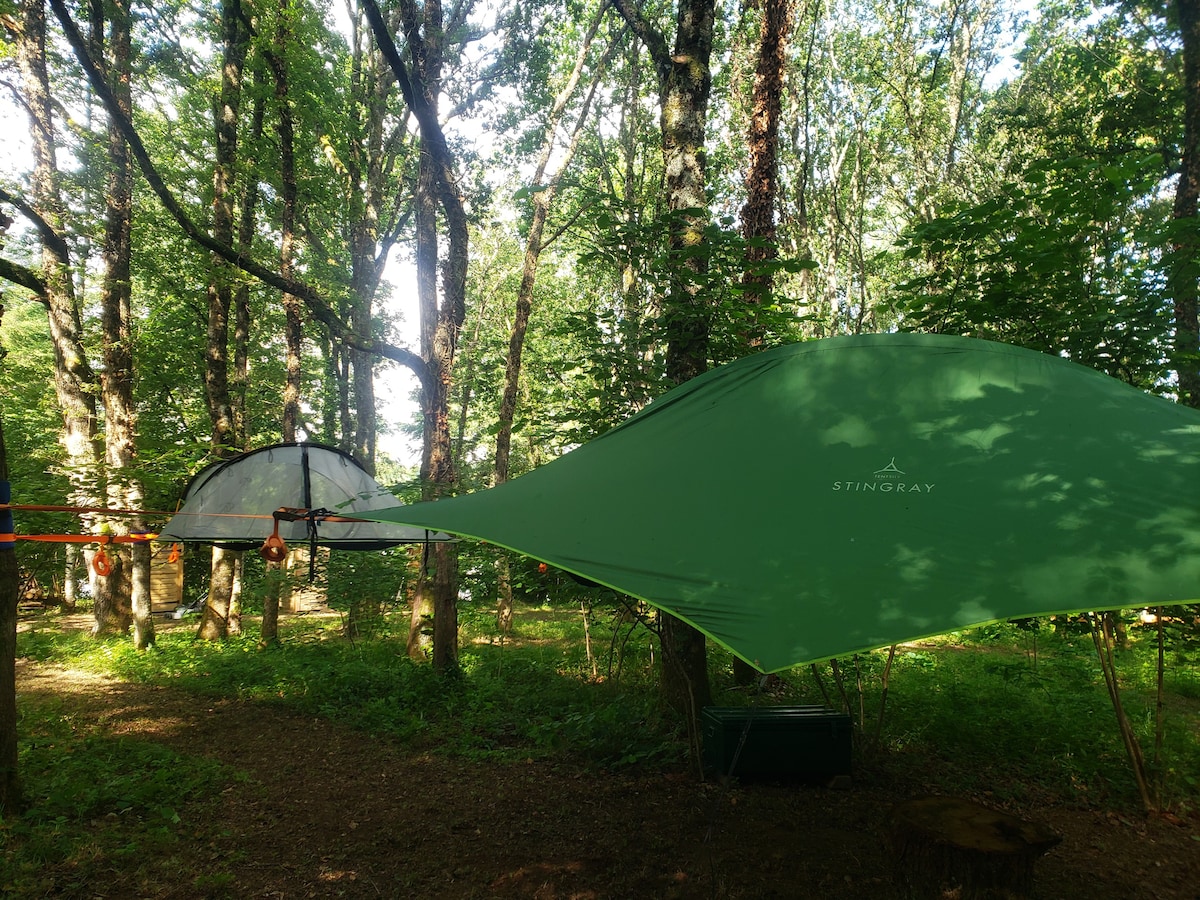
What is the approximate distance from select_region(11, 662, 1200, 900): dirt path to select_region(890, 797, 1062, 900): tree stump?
0.65 feet

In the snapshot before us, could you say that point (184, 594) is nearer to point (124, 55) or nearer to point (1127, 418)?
point (124, 55)

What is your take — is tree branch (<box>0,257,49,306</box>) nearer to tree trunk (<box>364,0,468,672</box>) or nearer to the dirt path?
tree trunk (<box>364,0,468,672</box>)

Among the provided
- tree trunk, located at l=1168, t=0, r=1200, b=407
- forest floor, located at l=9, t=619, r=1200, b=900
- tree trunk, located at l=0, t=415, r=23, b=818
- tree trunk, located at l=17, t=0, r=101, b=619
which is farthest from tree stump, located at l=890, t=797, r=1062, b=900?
tree trunk, located at l=17, t=0, r=101, b=619

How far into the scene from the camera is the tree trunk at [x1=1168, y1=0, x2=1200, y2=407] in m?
3.64

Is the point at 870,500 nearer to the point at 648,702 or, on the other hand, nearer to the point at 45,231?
the point at 648,702

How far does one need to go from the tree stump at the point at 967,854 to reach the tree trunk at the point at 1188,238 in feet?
9.35

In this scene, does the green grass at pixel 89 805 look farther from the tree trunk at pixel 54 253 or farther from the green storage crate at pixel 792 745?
the tree trunk at pixel 54 253

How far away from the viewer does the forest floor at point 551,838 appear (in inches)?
118

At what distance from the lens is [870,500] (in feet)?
8.81

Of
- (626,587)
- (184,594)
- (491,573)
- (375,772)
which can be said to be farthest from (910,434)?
(184,594)

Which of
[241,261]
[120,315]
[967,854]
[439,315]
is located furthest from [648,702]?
[120,315]

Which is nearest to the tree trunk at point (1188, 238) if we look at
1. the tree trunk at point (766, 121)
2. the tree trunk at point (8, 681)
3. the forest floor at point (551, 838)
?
the forest floor at point (551, 838)

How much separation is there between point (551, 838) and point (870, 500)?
2474 mm

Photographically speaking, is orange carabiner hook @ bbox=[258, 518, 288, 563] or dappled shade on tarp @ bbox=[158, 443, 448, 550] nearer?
orange carabiner hook @ bbox=[258, 518, 288, 563]
